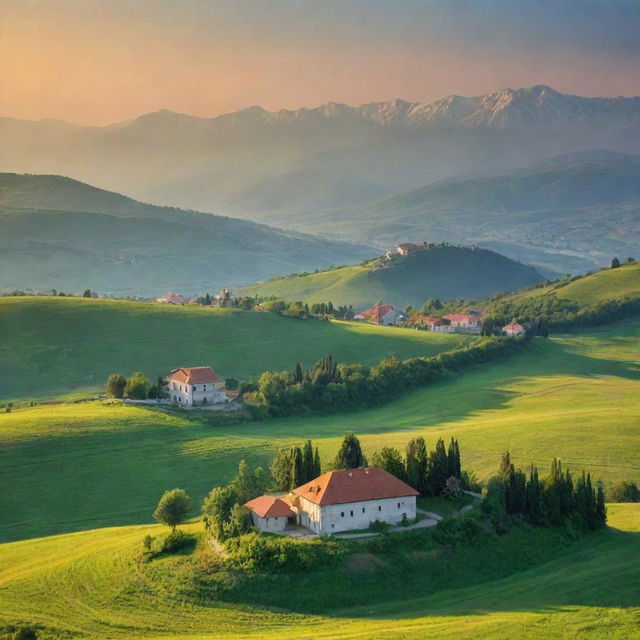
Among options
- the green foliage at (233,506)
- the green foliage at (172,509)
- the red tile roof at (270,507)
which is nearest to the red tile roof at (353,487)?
the red tile roof at (270,507)

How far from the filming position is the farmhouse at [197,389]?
110 m

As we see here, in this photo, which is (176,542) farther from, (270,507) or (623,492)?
(623,492)

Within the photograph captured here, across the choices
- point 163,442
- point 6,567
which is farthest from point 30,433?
point 6,567

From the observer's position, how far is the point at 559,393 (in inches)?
4739

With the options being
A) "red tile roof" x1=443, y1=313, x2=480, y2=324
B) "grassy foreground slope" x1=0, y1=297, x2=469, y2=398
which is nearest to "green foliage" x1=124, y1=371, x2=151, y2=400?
"grassy foreground slope" x1=0, y1=297, x2=469, y2=398

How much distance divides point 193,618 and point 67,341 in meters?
97.5

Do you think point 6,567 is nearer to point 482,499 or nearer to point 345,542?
point 345,542

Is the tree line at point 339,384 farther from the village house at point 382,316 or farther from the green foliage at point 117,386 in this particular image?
the village house at point 382,316

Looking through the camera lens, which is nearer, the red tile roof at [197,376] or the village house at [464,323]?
the red tile roof at [197,376]

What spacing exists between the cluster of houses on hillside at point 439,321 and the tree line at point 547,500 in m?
103

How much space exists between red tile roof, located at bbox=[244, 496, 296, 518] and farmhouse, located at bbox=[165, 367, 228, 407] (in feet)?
152

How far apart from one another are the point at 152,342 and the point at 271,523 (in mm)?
88998

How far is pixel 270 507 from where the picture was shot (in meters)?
62.0

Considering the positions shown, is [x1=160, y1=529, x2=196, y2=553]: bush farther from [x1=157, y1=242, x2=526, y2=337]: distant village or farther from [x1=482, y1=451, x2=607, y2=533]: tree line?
[x1=157, y1=242, x2=526, y2=337]: distant village
